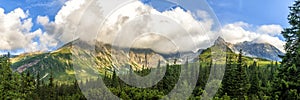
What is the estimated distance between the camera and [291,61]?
32625mm

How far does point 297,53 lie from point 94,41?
785 inches

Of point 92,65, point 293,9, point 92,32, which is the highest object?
point 293,9

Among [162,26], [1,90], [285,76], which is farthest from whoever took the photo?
[1,90]

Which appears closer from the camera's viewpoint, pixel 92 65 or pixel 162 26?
pixel 162 26

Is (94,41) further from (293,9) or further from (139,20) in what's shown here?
(293,9)

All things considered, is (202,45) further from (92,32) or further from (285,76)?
(285,76)

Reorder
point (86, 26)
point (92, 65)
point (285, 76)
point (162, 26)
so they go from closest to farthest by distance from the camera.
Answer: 1. point (86, 26)
2. point (162, 26)
3. point (92, 65)
4. point (285, 76)

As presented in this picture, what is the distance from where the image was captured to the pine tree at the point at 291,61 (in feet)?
103

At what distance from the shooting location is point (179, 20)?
20.3 metres

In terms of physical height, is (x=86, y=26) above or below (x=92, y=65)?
above

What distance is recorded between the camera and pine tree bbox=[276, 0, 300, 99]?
103 ft

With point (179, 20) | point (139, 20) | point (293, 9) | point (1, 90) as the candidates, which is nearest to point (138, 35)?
point (139, 20)

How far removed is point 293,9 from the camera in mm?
33812

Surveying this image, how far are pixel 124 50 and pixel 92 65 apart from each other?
4.47 m
